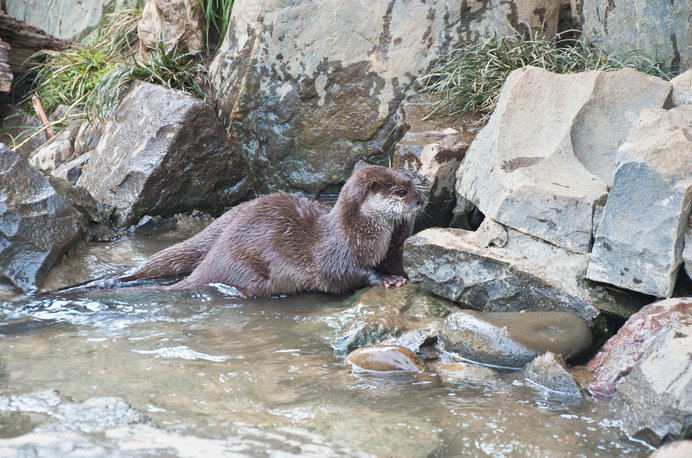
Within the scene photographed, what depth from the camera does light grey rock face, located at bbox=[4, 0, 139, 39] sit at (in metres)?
7.96

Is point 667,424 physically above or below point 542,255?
below


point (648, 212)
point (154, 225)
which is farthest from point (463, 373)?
point (154, 225)

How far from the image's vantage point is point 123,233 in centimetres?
475

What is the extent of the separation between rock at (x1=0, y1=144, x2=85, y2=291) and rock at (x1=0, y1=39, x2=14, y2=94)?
11.7 feet

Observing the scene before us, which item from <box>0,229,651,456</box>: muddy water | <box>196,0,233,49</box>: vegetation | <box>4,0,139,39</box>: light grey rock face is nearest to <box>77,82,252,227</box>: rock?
<box>196,0,233,49</box>: vegetation

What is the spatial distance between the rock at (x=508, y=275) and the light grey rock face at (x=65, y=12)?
5424 mm

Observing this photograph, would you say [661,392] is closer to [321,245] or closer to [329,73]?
[321,245]

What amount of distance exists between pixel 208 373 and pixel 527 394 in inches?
43.6

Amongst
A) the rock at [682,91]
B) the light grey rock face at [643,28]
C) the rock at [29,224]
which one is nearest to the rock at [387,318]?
the rock at [682,91]

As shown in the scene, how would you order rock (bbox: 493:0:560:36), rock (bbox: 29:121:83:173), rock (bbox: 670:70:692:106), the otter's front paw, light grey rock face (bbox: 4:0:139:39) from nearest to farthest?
rock (bbox: 670:70:692:106), the otter's front paw, rock (bbox: 493:0:560:36), rock (bbox: 29:121:83:173), light grey rock face (bbox: 4:0:139:39)

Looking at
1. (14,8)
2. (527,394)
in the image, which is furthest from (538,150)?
(14,8)

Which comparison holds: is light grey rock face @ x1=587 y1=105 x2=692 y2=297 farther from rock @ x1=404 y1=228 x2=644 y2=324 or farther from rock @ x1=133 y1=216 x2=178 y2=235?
rock @ x1=133 y1=216 x2=178 y2=235

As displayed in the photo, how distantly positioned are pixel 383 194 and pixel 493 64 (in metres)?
1.51

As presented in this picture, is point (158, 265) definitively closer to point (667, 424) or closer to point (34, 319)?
point (34, 319)
